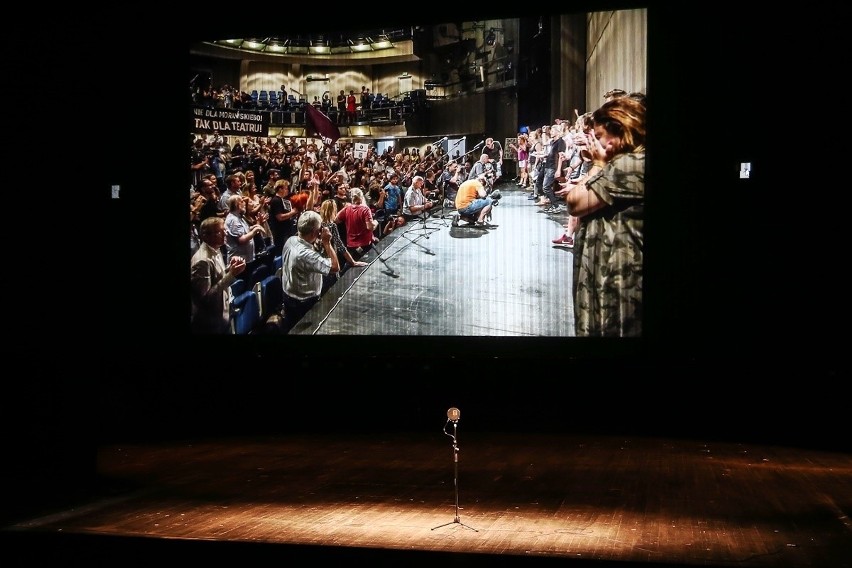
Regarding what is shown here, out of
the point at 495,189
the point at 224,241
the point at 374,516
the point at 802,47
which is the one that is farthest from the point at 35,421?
the point at 802,47

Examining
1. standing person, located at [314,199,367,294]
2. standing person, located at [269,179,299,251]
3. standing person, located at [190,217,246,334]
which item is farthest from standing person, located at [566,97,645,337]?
standing person, located at [190,217,246,334]

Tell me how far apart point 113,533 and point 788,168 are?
647 cm

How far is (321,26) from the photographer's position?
9.73 meters

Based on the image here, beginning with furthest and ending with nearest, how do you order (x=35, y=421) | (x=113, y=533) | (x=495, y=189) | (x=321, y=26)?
(x=321, y=26), (x=495, y=189), (x=35, y=421), (x=113, y=533)

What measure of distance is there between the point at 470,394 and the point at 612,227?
2.22 metres

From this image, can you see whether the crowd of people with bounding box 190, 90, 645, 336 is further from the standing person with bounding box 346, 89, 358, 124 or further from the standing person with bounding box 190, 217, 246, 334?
the standing person with bounding box 346, 89, 358, 124

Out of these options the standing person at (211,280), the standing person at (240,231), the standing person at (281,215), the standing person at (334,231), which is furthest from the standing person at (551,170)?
the standing person at (211,280)

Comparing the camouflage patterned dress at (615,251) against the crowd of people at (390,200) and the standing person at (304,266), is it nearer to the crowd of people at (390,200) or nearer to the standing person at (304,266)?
the crowd of people at (390,200)

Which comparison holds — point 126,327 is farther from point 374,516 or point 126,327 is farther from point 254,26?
point 374,516

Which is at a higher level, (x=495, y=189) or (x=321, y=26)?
(x=321, y=26)

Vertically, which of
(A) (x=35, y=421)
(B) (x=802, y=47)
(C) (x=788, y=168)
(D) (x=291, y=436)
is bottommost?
(D) (x=291, y=436)

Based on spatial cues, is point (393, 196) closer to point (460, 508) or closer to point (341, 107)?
point (341, 107)

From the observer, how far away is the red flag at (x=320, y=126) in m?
9.62

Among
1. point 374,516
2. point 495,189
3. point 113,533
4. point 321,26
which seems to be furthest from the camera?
point 321,26
